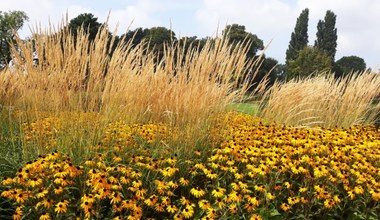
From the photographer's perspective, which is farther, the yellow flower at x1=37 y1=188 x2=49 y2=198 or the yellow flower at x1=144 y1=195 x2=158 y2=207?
the yellow flower at x1=144 y1=195 x2=158 y2=207

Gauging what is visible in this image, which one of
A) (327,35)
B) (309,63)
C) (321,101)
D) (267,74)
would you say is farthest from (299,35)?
(267,74)

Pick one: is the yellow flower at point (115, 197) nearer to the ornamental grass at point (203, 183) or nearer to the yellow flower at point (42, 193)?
the ornamental grass at point (203, 183)

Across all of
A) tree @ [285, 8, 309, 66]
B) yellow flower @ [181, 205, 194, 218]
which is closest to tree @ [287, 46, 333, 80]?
tree @ [285, 8, 309, 66]

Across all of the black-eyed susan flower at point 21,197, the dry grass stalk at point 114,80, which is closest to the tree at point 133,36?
the dry grass stalk at point 114,80

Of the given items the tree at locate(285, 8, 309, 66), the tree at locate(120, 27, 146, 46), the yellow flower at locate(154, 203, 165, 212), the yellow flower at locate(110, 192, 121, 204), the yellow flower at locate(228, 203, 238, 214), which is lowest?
the yellow flower at locate(154, 203, 165, 212)

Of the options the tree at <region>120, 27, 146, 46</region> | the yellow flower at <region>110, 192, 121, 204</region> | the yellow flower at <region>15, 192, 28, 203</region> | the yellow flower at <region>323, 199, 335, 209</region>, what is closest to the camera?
the yellow flower at <region>15, 192, 28, 203</region>

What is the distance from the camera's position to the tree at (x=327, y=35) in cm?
4859

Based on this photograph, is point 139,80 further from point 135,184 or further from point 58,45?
point 135,184

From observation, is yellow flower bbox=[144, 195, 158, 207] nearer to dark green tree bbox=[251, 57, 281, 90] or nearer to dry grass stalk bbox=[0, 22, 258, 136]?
dry grass stalk bbox=[0, 22, 258, 136]

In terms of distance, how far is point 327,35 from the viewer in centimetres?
4900

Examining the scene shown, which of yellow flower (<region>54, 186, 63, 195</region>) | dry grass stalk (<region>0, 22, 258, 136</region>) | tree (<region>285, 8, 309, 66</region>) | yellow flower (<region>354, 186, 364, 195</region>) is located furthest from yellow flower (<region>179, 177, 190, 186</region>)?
tree (<region>285, 8, 309, 66</region>)

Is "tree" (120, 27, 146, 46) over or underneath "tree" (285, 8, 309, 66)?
underneath

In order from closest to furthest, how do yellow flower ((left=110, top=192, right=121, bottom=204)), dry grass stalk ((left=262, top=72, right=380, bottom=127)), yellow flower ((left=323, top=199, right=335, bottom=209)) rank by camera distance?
yellow flower ((left=110, top=192, right=121, bottom=204)) < yellow flower ((left=323, top=199, right=335, bottom=209)) < dry grass stalk ((left=262, top=72, right=380, bottom=127))

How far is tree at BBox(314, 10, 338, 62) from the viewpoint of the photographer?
159ft
